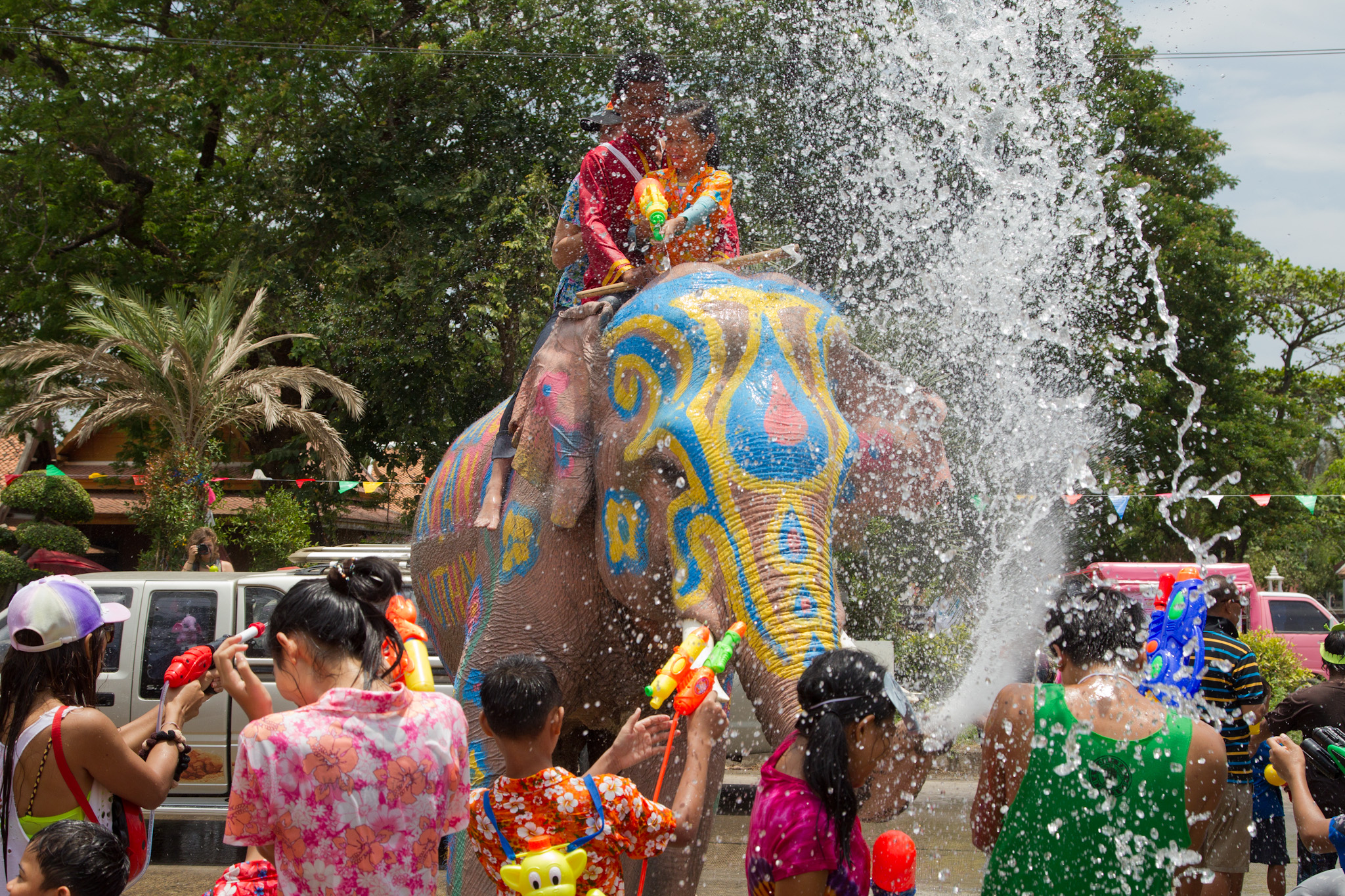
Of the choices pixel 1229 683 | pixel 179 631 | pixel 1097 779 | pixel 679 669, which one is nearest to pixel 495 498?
pixel 679 669

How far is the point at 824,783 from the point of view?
238 cm

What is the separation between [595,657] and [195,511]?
32.7ft

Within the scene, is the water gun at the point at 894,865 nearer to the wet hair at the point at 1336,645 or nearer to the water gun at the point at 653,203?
the water gun at the point at 653,203

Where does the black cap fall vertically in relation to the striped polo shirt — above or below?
above

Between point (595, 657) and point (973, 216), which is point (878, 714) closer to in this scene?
point (595, 657)

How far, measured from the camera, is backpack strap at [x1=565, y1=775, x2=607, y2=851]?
2.55 metres

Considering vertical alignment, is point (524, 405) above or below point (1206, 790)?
above

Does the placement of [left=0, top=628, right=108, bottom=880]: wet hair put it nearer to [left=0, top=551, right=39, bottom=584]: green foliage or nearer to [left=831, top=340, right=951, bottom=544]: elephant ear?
[left=831, top=340, right=951, bottom=544]: elephant ear

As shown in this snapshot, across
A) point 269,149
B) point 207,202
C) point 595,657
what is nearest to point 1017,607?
point 595,657

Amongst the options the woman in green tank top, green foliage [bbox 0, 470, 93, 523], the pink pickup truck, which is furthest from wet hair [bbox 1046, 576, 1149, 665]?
green foliage [bbox 0, 470, 93, 523]

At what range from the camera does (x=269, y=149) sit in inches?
669

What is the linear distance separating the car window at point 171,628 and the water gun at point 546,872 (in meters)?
6.03

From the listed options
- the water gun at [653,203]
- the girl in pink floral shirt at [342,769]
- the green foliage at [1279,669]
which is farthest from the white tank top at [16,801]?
the green foliage at [1279,669]

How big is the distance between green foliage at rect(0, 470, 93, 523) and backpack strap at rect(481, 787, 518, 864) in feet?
43.3
